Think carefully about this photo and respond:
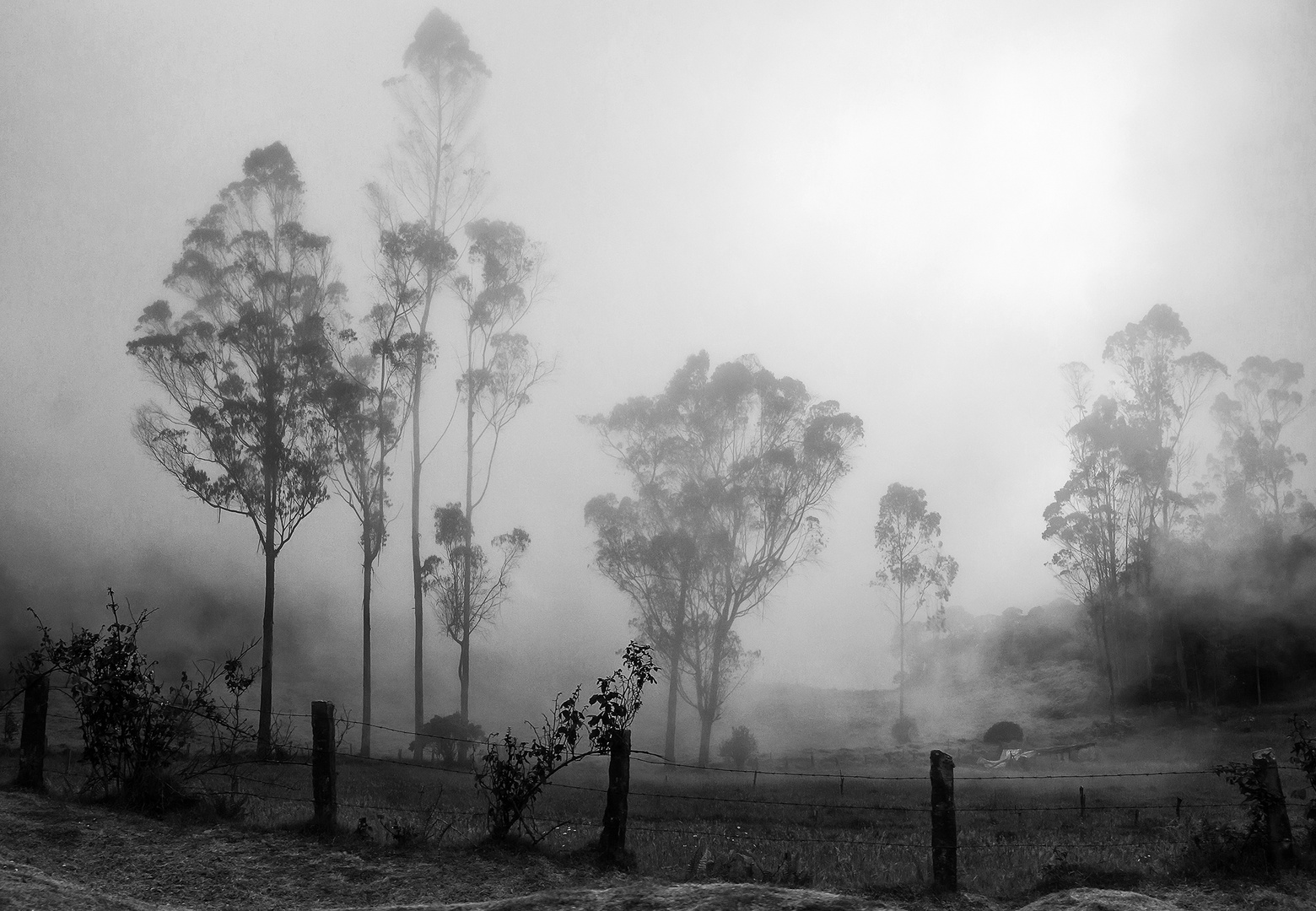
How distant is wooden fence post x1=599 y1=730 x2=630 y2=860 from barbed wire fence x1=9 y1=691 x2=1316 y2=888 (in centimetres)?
8

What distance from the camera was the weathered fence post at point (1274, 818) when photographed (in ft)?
29.0

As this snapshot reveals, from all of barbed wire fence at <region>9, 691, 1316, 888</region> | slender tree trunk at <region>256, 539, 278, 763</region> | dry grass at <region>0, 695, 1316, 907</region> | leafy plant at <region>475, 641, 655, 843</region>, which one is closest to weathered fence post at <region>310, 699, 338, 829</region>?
barbed wire fence at <region>9, 691, 1316, 888</region>

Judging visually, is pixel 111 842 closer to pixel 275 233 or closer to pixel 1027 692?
pixel 275 233

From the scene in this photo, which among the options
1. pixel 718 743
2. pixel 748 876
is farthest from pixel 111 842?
pixel 718 743

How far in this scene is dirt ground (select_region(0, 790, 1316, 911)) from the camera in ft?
21.9

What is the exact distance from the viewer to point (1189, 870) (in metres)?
8.67

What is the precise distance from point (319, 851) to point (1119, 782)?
27.0 m

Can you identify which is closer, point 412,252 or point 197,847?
point 197,847

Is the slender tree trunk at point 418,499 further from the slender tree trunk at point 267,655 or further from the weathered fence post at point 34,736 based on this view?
the weathered fence post at point 34,736

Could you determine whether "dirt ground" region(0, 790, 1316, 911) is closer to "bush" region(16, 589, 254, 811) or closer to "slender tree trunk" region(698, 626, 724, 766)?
"bush" region(16, 589, 254, 811)

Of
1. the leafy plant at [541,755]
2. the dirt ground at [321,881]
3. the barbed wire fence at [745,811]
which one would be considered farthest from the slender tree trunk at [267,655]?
the leafy plant at [541,755]

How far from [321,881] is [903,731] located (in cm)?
4311

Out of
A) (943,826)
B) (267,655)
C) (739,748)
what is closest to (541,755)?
(943,826)

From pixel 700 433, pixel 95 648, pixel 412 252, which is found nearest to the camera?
pixel 95 648
